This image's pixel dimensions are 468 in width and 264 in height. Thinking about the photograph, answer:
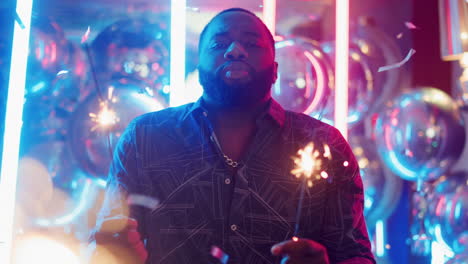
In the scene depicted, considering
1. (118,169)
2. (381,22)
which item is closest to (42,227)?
(118,169)

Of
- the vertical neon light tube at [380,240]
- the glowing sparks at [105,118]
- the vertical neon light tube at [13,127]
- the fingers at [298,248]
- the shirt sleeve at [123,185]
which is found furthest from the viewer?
the vertical neon light tube at [380,240]

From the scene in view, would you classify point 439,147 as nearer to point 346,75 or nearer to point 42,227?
point 346,75

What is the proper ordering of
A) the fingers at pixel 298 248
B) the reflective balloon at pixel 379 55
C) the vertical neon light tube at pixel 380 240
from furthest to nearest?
1. the vertical neon light tube at pixel 380 240
2. the reflective balloon at pixel 379 55
3. the fingers at pixel 298 248

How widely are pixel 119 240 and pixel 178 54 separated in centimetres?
92

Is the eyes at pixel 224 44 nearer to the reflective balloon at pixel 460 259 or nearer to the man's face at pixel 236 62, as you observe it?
the man's face at pixel 236 62

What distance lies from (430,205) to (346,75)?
2.53 feet

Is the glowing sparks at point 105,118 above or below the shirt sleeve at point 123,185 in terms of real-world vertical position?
above

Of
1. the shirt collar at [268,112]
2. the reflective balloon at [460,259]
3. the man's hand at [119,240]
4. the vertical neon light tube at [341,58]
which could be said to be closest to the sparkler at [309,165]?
the shirt collar at [268,112]

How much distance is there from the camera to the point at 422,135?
1.94m

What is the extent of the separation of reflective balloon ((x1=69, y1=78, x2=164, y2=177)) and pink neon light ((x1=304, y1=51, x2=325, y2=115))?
682 mm

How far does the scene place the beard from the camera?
1.22 meters

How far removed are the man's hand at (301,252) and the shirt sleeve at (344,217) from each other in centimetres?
23

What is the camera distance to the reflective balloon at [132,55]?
1.78 meters

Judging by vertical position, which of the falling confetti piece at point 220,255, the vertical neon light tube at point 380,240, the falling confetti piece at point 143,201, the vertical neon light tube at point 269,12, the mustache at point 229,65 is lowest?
the vertical neon light tube at point 380,240
